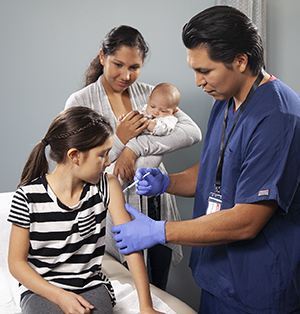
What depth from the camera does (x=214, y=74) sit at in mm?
1178

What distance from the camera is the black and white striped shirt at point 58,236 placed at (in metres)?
1.21

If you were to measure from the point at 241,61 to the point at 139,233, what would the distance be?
69 centimetres

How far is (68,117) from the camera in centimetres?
126

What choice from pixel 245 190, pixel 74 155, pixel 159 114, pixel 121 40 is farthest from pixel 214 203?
pixel 121 40

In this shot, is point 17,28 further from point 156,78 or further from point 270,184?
point 270,184

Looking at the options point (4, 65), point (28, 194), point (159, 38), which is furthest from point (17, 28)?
point (28, 194)

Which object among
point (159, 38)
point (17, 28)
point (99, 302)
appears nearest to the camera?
point (99, 302)

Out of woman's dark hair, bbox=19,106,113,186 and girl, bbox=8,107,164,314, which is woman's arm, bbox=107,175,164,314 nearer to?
girl, bbox=8,107,164,314

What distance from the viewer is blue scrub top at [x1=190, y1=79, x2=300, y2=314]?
3.55 feet

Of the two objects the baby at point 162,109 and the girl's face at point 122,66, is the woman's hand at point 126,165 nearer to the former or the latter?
the baby at point 162,109

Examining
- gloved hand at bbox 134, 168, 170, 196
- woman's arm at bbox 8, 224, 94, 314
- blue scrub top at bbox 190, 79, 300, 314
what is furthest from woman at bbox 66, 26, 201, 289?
woman's arm at bbox 8, 224, 94, 314

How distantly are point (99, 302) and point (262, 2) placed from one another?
236 cm

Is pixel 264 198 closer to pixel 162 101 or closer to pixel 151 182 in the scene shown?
pixel 151 182

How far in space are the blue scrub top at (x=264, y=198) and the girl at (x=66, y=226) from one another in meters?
0.32
